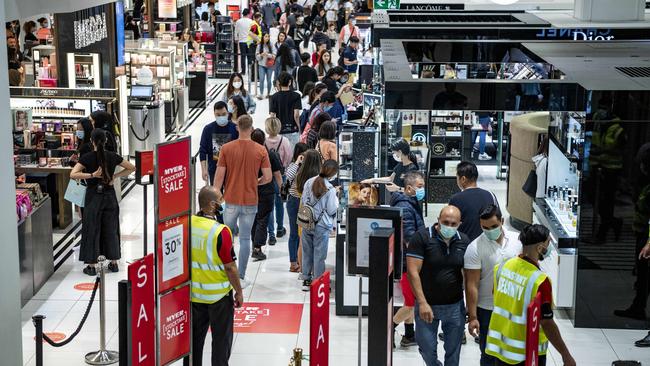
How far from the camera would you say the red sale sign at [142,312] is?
6.71m

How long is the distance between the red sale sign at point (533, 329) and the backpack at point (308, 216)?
3.81 m

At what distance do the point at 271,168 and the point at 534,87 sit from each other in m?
3.12

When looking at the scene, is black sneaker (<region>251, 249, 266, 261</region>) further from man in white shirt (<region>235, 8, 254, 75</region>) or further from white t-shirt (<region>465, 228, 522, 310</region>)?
man in white shirt (<region>235, 8, 254, 75</region>)

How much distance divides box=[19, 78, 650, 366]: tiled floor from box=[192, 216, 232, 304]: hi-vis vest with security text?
1.32m

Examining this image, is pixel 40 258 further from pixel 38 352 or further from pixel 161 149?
pixel 161 149

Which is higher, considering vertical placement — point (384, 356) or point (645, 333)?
point (384, 356)

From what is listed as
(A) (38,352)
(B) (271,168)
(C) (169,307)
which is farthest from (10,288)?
(B) (271,168)

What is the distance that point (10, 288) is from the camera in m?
7.07

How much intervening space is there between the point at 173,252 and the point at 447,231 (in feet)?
6.19

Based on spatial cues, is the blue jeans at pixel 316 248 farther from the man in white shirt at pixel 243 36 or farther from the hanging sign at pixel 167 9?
the hanging sign at pixel 167 9

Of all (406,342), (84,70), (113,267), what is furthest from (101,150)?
(84,70)

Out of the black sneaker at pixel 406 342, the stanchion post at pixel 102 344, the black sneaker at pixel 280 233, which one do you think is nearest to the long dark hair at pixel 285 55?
the black sneaker at pixel 280 233

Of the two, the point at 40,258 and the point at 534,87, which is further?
the point at 40,258

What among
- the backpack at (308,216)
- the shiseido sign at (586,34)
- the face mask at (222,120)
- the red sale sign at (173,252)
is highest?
the shiseido sign at (586,34)
